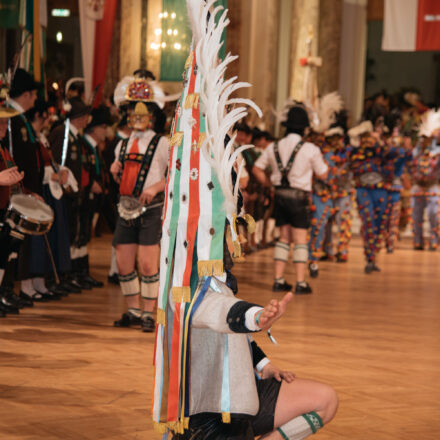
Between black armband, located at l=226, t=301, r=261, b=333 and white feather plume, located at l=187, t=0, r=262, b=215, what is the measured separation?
0.38m

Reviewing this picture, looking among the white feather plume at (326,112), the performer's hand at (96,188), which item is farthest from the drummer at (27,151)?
the white feather plume at (326,112)

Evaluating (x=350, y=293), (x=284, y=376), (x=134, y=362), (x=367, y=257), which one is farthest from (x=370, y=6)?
(x=284, y=376)

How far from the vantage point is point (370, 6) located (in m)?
21.2

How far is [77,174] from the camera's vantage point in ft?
28.0

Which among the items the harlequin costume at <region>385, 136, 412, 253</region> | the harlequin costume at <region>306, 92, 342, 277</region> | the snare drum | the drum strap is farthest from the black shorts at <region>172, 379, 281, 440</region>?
the harlequin costume at <region>385, 136, 412, 253</region>

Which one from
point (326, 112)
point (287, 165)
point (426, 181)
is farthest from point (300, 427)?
point (426, 181)

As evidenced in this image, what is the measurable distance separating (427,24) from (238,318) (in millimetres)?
14595

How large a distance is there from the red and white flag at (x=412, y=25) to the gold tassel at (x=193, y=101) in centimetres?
1385

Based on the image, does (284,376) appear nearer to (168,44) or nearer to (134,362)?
(134,362)

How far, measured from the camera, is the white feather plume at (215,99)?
10.1ft

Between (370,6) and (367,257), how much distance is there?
1118 cm

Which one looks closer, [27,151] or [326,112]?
[27,151]

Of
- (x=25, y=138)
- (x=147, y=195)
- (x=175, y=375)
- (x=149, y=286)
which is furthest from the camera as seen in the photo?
(x=25, y=138)

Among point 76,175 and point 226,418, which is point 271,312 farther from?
point 76,175
